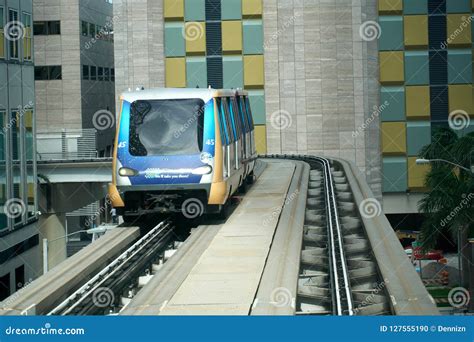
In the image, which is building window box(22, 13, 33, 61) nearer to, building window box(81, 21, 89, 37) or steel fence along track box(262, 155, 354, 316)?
steel fence along track box(262, 155, 354, 316)

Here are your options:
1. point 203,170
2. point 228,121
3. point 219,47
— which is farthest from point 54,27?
point 203,170

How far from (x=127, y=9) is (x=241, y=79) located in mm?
5929

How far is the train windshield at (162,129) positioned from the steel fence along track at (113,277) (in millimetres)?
1300

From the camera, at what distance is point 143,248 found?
17.5m

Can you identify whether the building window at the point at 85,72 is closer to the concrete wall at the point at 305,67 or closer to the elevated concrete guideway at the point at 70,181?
the elevated concrete guideway at the point at 70,181

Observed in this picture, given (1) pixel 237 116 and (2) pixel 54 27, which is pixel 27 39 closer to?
(1) pixel 237 116

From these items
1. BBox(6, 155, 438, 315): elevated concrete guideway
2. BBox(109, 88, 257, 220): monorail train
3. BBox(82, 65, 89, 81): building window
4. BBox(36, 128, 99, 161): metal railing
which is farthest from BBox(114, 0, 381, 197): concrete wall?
BBox(109, 88, 257, 220): monorail train

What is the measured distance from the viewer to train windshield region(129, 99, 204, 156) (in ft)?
64.9

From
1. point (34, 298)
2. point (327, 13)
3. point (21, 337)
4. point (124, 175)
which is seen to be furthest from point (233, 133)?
point (327, 13)

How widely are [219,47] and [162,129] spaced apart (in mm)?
34625

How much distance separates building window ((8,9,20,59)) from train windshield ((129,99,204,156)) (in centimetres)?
1585

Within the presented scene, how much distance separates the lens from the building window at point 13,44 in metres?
34.9

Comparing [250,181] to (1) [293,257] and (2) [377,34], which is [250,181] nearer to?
(1) [293,257]

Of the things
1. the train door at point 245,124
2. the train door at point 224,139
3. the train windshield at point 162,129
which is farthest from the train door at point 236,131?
the train windshield at point 162,129
